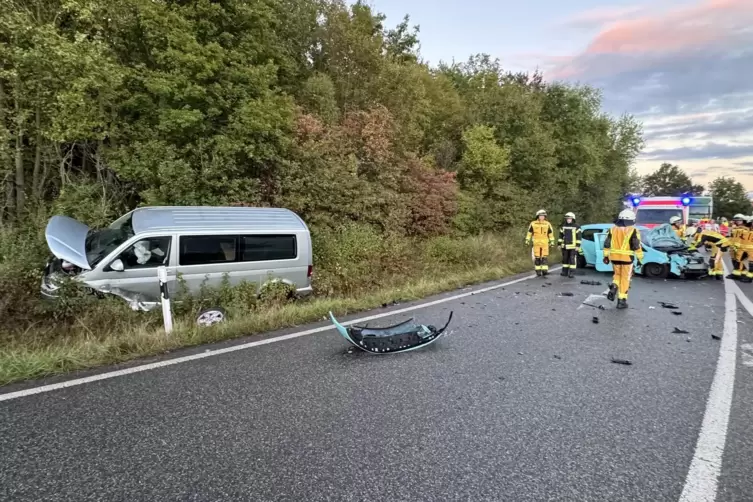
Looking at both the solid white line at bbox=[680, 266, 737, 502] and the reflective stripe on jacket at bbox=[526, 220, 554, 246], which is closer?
the solid white line at bbox=[680, 266, 737, 502]

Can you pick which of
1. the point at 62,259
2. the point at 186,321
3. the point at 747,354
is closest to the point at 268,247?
the point at 186,321

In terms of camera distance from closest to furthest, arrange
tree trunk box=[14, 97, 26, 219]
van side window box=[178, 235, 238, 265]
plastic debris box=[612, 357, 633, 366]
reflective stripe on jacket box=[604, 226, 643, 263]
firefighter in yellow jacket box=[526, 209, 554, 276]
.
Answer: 1. plastic debris box=[612, 357, 633, 366]
2. van side window box=[178, 235, 238, 265]
3. reflective stripe on jacket box=[604, 226, 643, 263]
4. tree trunk box=[14, 97, 26, 219]
5. firefighter in yellow jacket box=[526, 209, 554, 276]

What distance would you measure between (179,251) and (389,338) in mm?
3888

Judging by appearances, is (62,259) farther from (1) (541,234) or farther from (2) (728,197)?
(2) (728,197)

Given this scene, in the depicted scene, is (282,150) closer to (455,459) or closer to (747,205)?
(455,459)

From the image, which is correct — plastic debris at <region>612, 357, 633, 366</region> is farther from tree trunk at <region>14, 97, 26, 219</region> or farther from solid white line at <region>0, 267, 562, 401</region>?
tree trunk at <region>14, 97, 26, 219</region>

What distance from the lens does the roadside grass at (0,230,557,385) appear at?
14.2 ft

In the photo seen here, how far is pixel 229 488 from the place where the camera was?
237cm

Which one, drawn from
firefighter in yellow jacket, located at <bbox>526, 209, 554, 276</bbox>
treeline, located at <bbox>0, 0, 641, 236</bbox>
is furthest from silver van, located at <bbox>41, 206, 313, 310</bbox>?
firefighter in yellow jacket, located at <bbox>526, 209, 554, 276</bbox>

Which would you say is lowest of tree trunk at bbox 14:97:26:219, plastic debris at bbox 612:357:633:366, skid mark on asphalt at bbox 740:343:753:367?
skid mark on asphalt at bbox 740:343:753:367

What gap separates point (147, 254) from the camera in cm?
635

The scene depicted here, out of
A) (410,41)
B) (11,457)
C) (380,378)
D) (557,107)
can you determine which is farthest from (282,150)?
(557,107)

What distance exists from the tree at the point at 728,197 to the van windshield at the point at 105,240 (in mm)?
92719

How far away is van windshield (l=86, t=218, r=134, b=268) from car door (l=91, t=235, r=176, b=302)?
0.23 metres
